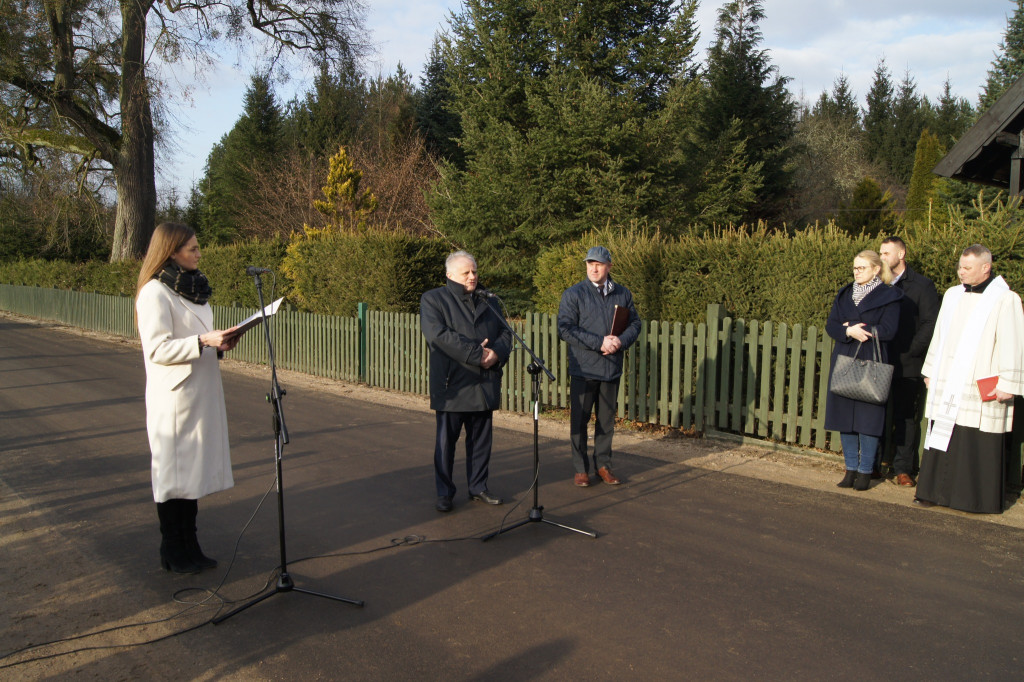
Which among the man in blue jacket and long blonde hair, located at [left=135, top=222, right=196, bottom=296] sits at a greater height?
long blonde hair, located at [left=135, top=222, right=196, bottom=296]

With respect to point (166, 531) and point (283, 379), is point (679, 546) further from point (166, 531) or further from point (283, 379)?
point (283, 379)

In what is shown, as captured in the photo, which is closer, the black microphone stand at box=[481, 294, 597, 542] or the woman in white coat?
the woman in white coat

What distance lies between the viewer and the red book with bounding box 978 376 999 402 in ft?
18.5

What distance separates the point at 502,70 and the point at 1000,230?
15.9 m

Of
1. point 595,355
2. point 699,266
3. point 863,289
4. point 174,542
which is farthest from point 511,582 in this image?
point 699,266

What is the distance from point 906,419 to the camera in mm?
6617

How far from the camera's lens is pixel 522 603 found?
164 inches

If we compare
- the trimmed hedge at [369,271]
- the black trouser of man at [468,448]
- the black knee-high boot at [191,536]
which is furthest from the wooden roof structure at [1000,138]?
the black knee-high boot at [191,536]

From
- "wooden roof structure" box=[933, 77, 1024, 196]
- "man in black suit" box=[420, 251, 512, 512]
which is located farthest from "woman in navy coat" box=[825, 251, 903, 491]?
"wooden roof structure" box=[933, 77, 1024, 196]

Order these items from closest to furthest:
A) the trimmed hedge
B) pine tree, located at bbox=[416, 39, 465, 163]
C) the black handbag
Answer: the black handbag → the trimmed hedge → pine tree, located at bbox=[416, 39, 465, 163]

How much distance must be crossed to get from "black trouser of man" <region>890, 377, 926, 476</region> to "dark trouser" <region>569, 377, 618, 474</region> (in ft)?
8.28

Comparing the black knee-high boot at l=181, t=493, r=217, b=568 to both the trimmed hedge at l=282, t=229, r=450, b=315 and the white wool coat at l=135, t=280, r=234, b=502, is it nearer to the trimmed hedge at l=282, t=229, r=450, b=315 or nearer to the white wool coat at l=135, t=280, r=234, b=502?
the white wool coat at l=135, t=280, r=234, b=502

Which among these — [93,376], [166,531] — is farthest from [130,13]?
[166,531]

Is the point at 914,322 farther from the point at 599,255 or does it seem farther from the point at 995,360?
the point at 599,255
